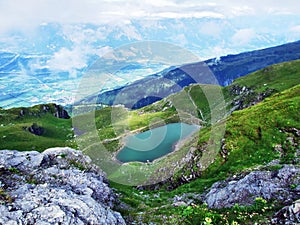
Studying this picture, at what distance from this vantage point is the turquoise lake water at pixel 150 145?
13488 centimetres

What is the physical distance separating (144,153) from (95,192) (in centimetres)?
11311

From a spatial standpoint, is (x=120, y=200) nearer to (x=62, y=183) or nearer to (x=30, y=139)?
(x=62, y=183)

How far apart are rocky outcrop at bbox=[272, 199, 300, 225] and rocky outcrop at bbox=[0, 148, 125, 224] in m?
13.9

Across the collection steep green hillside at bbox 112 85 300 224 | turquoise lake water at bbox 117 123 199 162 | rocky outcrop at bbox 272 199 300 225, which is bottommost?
turquoise lake water at bbox 117 123 199 162

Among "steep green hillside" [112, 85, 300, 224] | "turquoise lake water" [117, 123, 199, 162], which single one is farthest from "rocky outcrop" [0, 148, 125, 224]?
"turquoise lake water" [117, 123, 199, 162]

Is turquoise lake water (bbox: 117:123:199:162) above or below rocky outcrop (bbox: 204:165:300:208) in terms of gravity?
below

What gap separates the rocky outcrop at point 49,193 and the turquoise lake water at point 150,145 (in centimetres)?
9507

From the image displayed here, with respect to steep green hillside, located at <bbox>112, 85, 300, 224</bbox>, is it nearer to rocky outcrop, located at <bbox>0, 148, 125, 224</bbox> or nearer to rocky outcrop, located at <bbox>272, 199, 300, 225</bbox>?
rocky outcrop, located at <bbox>272, 199, 300, 225</bbox>

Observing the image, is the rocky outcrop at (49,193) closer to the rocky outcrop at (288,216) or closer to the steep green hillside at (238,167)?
the steep green hillside at (238,167)

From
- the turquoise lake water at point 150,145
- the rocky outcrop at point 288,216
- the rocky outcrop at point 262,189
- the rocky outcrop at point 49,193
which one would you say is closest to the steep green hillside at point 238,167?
the rocky outcrop at point 288,216

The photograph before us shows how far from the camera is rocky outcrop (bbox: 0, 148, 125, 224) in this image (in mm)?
18766

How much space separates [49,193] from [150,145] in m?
130

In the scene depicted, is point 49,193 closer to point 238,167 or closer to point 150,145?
point 238,167

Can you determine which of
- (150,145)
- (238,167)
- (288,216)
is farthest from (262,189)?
(150,145)
